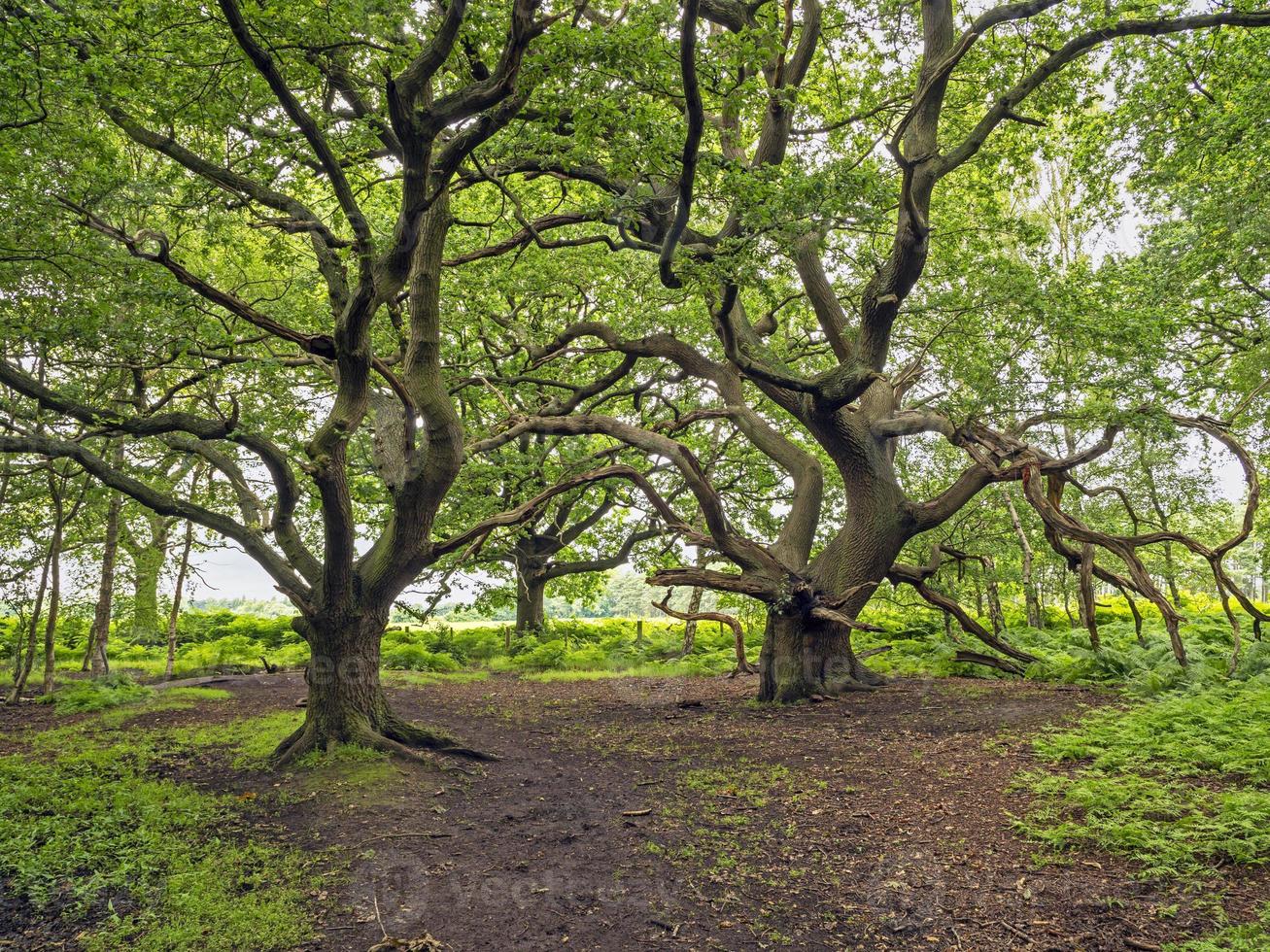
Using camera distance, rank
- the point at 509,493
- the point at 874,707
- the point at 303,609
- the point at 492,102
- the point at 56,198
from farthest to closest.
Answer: the point at 509,493 < the point at 874,707 < the point at 303,609 < the point at 56,198 < the point at 492,102

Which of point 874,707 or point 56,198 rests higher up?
point 56,198

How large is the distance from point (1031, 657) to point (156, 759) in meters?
12.2

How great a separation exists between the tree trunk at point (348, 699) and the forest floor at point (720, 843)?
0.43 metres

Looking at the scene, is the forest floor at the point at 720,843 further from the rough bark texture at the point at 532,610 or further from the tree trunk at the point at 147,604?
the rough bark texture at the point at 532,610

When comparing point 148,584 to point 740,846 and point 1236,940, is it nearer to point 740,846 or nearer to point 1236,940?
point 740,846

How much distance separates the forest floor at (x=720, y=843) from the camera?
4.05m

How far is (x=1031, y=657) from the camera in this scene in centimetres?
1181

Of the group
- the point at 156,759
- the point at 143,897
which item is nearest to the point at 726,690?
the point at 156,759

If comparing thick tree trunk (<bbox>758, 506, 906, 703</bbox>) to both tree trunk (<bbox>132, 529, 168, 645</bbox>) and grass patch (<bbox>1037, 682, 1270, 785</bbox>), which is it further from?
tree trunk (<bbox>132, 529, 168, 645</bbox>)

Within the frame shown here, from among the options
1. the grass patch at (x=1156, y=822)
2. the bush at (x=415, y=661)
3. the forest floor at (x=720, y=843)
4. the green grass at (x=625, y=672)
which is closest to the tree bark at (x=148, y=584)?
the forest floor at (x=720, y=843)

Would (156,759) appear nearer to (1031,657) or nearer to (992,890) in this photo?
(992,890)

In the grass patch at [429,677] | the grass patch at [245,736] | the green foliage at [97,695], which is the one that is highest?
the green foliage at [97,695]

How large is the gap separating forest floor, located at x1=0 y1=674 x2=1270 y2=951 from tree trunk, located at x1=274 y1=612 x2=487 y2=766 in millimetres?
430

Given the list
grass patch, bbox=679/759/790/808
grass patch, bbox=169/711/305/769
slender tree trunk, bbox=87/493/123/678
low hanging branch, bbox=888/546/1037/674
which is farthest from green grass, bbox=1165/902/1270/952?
slender tree trunk, bbox=87/493/123/678
